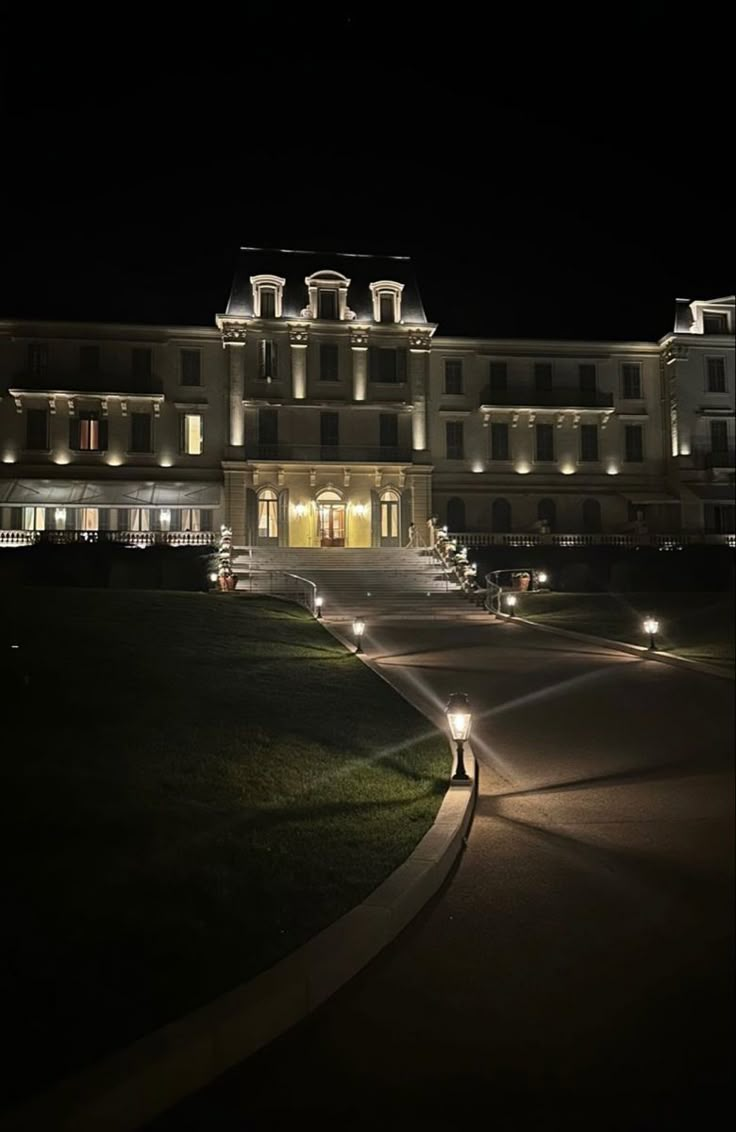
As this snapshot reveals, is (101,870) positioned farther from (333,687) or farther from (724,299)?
(724,299)

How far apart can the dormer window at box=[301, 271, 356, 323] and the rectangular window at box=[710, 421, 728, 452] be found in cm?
2063

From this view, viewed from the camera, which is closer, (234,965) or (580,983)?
(234,965)

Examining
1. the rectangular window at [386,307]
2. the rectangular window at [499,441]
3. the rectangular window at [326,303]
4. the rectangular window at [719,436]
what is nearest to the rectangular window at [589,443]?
the rectangular window at [499,441]

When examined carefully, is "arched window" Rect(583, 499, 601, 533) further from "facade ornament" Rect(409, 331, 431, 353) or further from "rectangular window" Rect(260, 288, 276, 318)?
"rectangular window" Rect(260, 288, 276, 318)

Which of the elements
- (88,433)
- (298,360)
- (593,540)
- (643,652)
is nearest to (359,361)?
(298,360)

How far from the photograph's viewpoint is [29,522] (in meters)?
40.1

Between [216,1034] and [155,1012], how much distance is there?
328 mm

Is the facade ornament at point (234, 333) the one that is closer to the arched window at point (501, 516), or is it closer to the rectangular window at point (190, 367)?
the rectangular window at point (190, 367)

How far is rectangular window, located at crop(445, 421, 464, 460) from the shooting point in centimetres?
4503

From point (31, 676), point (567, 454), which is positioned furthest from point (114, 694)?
point (567, 454)

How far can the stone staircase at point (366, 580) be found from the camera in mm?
26344

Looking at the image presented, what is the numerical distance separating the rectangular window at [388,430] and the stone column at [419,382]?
0.90 metres

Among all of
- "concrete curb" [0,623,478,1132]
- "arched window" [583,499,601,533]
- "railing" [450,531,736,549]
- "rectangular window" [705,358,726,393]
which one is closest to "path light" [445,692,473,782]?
"concrete curb" [0,623,478,1132]

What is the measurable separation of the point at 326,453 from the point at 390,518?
15.3 feet
